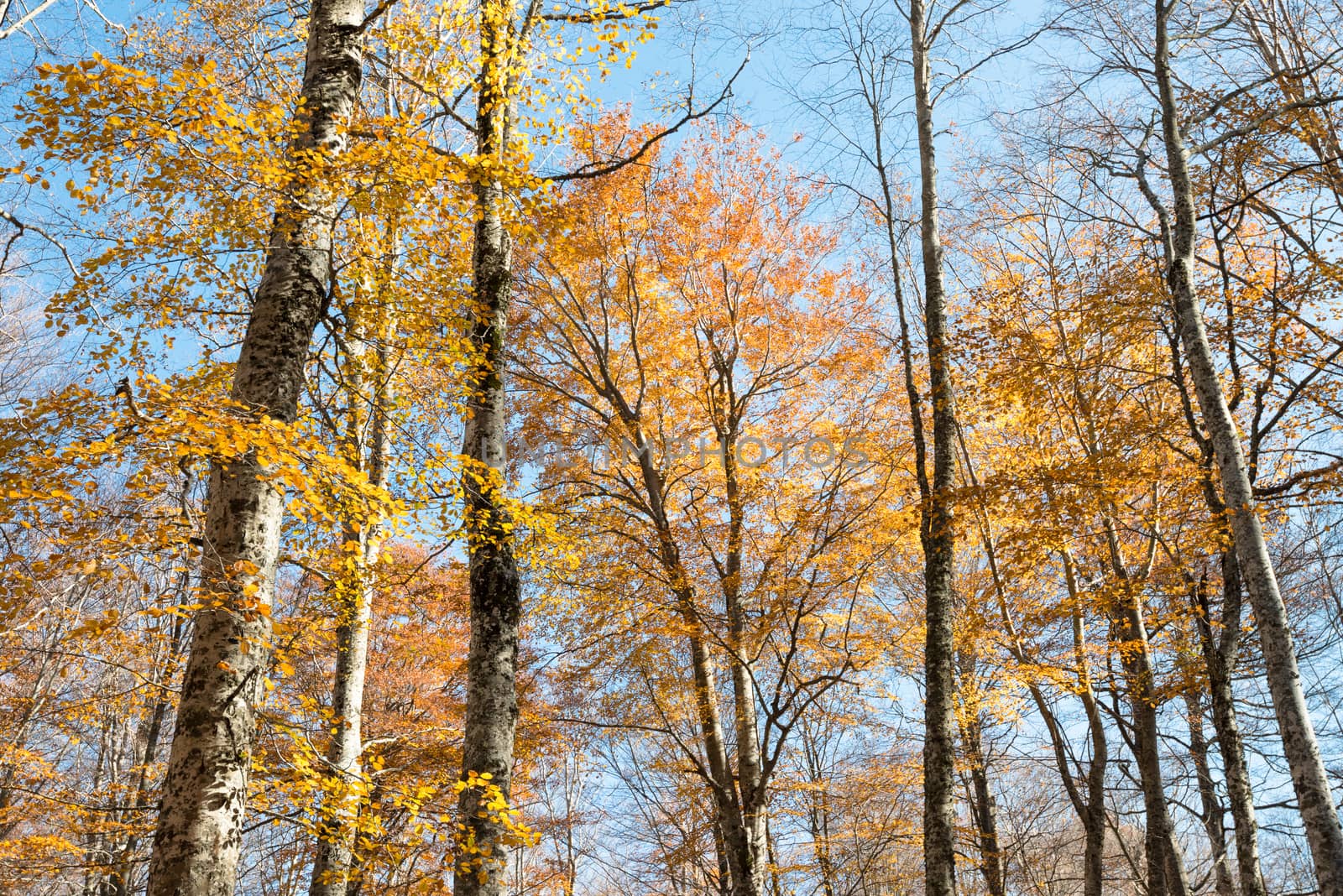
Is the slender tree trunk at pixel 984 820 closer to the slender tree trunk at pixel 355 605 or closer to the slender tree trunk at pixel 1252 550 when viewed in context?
the slender tree trunk at pixel 1252 550

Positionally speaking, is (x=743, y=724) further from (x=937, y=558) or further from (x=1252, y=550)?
(x=1252, y=550)

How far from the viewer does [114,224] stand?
7477mm

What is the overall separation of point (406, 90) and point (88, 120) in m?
7.00

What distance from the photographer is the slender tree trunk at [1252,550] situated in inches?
217

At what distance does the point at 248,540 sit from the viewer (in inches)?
146

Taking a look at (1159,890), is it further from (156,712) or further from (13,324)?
(13,324)

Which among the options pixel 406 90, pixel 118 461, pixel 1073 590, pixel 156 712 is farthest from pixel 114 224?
pixel 1073 590

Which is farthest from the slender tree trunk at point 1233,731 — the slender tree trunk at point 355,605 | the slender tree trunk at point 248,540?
the slender tree trunk at point 248,540

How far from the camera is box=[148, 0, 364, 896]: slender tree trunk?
3293mm

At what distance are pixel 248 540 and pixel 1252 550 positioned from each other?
7.12 m

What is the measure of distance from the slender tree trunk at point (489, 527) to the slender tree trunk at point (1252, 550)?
18.3 ft

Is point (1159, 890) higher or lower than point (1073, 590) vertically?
lower

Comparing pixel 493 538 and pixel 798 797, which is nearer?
pixel 493 538

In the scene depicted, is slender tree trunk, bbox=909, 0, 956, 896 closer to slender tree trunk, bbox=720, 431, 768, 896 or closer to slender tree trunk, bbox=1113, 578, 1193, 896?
slender tree trunk, bbox=720, 431, 768, 896
